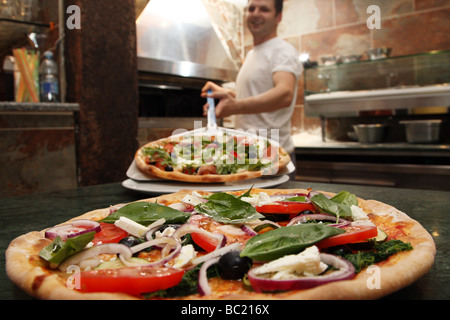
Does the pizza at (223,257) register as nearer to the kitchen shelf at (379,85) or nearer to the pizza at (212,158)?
the pizza at (212,158)

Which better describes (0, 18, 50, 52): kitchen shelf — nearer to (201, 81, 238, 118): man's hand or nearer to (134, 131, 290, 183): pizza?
(201, 81, 238, 118): man's hand

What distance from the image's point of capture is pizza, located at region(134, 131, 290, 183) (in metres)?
1.94

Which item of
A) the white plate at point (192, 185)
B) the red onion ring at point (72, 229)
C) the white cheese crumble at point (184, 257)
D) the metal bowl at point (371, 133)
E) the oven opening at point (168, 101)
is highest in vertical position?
the oven opening at point (168, 101)

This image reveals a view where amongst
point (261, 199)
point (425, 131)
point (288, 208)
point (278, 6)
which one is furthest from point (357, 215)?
point (425, 131)

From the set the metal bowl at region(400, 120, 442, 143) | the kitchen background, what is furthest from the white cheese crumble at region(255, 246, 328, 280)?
the metal bowl at region(400, 120, 442, 143)

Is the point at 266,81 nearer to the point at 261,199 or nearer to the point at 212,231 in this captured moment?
the point at 261,199

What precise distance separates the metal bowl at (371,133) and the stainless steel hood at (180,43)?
6.53ft

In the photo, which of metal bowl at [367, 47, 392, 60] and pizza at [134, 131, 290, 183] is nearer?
pizza at [134, 131, 290, 183]

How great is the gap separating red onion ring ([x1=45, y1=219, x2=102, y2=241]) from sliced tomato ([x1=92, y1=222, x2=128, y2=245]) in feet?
0.07

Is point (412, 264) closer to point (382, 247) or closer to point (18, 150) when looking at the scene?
point (382, 247)

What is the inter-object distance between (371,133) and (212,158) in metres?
2.69

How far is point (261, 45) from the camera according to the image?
132 inches

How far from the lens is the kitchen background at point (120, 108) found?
305 cm

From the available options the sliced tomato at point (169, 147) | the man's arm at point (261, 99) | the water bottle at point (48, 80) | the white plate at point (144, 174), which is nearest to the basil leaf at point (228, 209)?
the white plate at point (144, 174)
